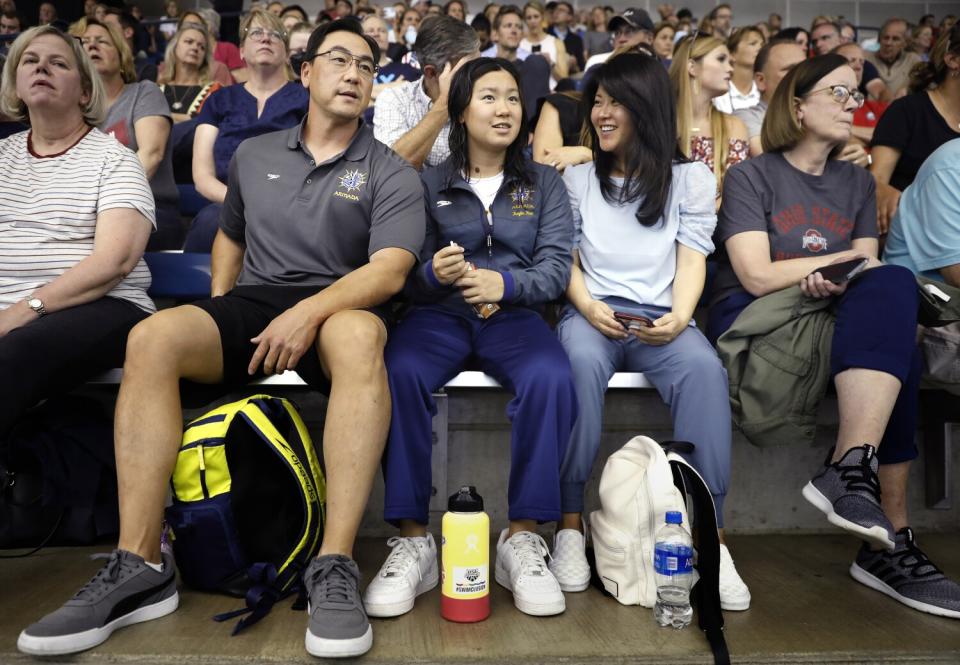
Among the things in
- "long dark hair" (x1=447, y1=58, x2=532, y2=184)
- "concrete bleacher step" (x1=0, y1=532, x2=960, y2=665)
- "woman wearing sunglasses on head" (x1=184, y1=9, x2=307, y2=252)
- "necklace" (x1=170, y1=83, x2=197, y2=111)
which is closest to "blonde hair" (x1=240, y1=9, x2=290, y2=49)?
"woman wearing sunglasses on head" (x1=184, y1=9, x2=307, y2=252)

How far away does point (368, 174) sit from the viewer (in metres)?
2.23

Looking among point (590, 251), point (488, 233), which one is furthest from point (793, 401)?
point (488, 233)

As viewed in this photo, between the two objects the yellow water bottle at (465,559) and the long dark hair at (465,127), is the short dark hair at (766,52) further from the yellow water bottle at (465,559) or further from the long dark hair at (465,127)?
the yellow water bottle at (465,559)

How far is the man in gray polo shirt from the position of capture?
64.6 inches

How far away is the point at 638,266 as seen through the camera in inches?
92.6

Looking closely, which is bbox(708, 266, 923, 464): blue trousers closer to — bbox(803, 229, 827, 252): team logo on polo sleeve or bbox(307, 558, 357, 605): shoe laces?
bbox(803, 229, 827, 252): team logo on polo sleeve

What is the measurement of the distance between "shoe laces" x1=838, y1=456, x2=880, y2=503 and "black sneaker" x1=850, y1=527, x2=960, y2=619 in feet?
0.67

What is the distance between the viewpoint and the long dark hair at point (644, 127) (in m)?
2.37

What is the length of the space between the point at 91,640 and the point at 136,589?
0.45ft

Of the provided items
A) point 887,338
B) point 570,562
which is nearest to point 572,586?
point 570,562

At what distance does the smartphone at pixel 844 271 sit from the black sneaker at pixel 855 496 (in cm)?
46

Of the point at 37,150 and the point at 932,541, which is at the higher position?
the point at 37,150

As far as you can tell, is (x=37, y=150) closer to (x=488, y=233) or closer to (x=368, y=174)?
(x=368, y=174)

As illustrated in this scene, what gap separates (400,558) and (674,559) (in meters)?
0.62
